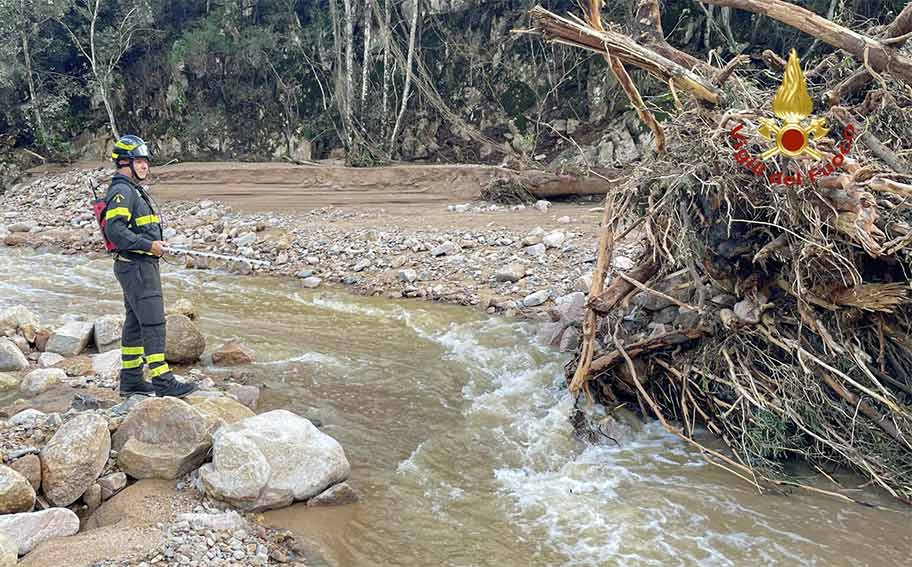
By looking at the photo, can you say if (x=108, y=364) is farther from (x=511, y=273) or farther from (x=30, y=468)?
(x=511, y=273)

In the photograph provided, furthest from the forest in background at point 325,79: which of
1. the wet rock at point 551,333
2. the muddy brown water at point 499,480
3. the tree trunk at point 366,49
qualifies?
the muddy brown water at point 499,480

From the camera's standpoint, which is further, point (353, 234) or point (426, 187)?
point (426, 187)

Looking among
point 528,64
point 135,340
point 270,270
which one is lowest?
point 270,270

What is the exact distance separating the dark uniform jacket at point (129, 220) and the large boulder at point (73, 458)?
1.17 metres

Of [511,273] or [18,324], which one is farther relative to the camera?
[511,273]

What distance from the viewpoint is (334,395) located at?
5.05m

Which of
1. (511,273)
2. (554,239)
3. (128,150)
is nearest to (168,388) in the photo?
(128,150)

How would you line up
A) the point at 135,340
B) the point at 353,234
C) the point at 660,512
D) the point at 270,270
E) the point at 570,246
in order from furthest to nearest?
the point at 353,234
the point at 270,270
the point at 570,246
the point at 135,340
the point at 660,512

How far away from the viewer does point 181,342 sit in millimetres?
5445

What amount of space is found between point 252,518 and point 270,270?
658 centimetres

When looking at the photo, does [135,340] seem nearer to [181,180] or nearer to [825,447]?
[825,447]

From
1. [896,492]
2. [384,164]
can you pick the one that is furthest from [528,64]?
[896,492]

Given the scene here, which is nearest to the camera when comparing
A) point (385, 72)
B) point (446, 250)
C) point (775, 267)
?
point (775, 267)

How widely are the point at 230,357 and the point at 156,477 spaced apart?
86.0 inches
